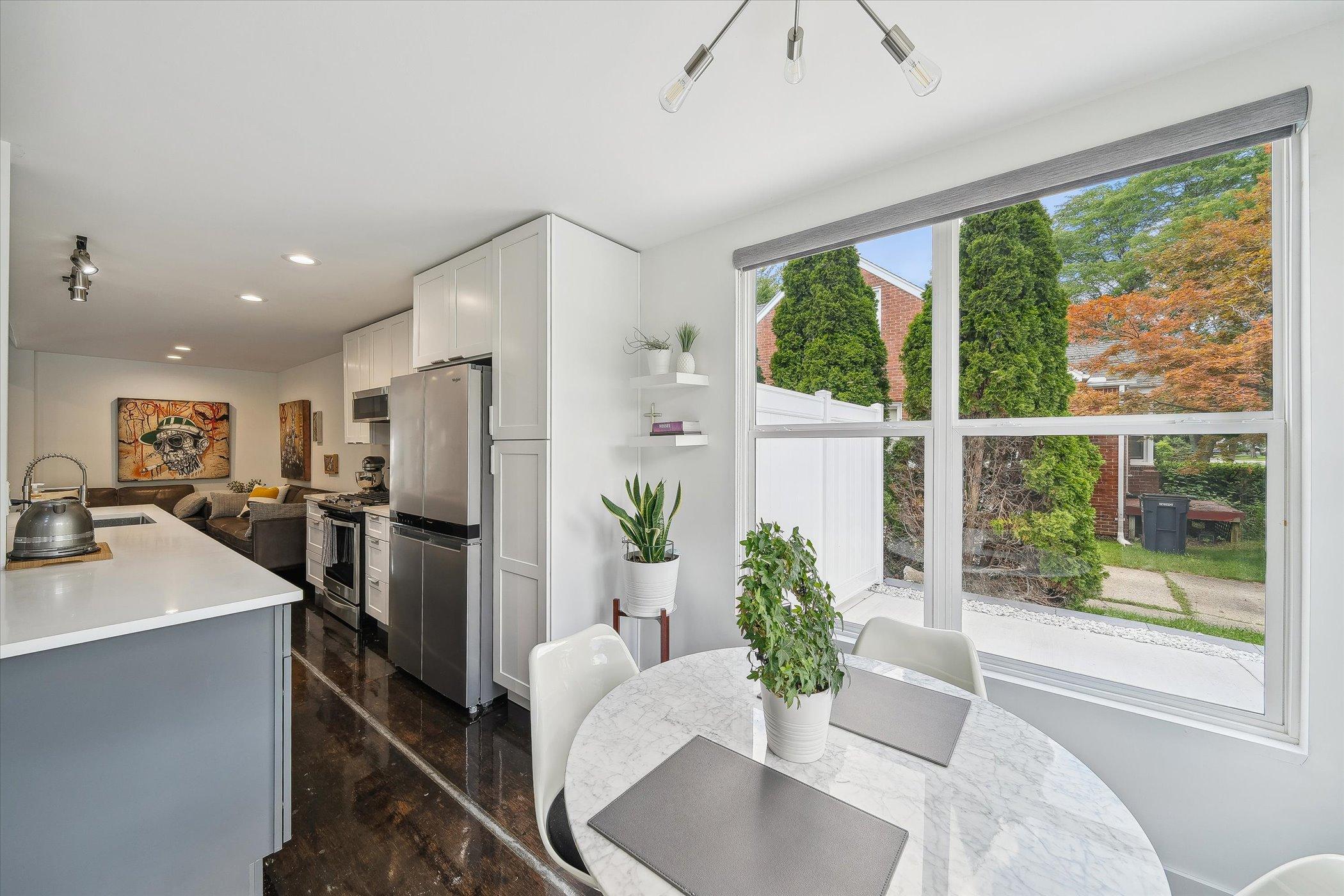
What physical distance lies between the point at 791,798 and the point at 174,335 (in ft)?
21.4

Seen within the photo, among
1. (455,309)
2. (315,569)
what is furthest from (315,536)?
(455,309)

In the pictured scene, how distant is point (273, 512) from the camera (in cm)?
531

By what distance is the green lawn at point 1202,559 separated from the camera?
1556mm

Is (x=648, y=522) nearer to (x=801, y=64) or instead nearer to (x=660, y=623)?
(x=660, y=623)

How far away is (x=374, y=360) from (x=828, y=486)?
3807 mm

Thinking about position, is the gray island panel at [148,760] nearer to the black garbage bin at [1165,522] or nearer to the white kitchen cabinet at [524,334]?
the white kitchen cabinet at [524,334]

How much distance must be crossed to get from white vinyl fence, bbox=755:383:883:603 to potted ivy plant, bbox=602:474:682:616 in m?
0.48

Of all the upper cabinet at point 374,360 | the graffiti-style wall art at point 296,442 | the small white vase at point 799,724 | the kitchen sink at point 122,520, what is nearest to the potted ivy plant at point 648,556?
the small white vase at point 799,724

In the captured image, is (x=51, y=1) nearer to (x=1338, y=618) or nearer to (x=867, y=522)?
(x=867, y=522)

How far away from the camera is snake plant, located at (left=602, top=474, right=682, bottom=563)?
2543 mm

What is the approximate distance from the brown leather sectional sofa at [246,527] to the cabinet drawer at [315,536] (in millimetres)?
434

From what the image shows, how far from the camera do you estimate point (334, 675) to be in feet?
10.5

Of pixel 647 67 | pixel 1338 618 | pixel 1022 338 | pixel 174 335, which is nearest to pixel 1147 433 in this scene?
pixel 1022 338

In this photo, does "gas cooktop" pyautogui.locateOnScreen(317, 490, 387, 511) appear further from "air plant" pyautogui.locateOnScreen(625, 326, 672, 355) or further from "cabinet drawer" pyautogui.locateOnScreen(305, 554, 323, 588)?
"air plant" pyautogui.locateOnScreen(625, 326, 672, 355)
